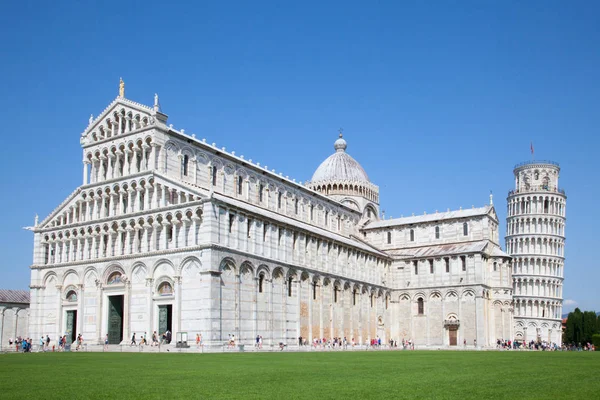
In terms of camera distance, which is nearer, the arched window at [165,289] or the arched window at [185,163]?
the arched window at [165,289]

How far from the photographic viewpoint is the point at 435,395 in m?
15.2

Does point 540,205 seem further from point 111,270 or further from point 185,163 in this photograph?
point 111,270

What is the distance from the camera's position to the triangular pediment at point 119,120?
2172 inches

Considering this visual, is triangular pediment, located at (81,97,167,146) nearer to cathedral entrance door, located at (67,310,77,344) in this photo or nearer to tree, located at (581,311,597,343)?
cathedral entrance door, located at (67,310,77,344)

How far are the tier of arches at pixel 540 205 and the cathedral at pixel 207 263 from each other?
3893 centimetres

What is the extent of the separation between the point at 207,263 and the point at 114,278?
1123cm

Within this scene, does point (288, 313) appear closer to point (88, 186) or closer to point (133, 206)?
point (133, 206)

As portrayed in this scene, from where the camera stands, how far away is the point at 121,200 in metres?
56.0

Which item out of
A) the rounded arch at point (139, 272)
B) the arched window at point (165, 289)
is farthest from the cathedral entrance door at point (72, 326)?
the arched window at point (165, 289)

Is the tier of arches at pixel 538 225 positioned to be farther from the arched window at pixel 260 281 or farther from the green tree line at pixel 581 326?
the arched window at pixel 260 281

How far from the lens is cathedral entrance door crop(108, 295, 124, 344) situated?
5459 centimetres

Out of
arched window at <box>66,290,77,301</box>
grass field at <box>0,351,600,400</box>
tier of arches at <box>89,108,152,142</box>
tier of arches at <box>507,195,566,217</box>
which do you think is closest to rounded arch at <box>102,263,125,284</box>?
arched window at <box>66,290,77,301</box>

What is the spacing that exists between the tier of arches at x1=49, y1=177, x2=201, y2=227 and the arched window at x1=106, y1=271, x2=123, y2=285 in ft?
16.6

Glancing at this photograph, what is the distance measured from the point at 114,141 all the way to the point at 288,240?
18093 millimetres
